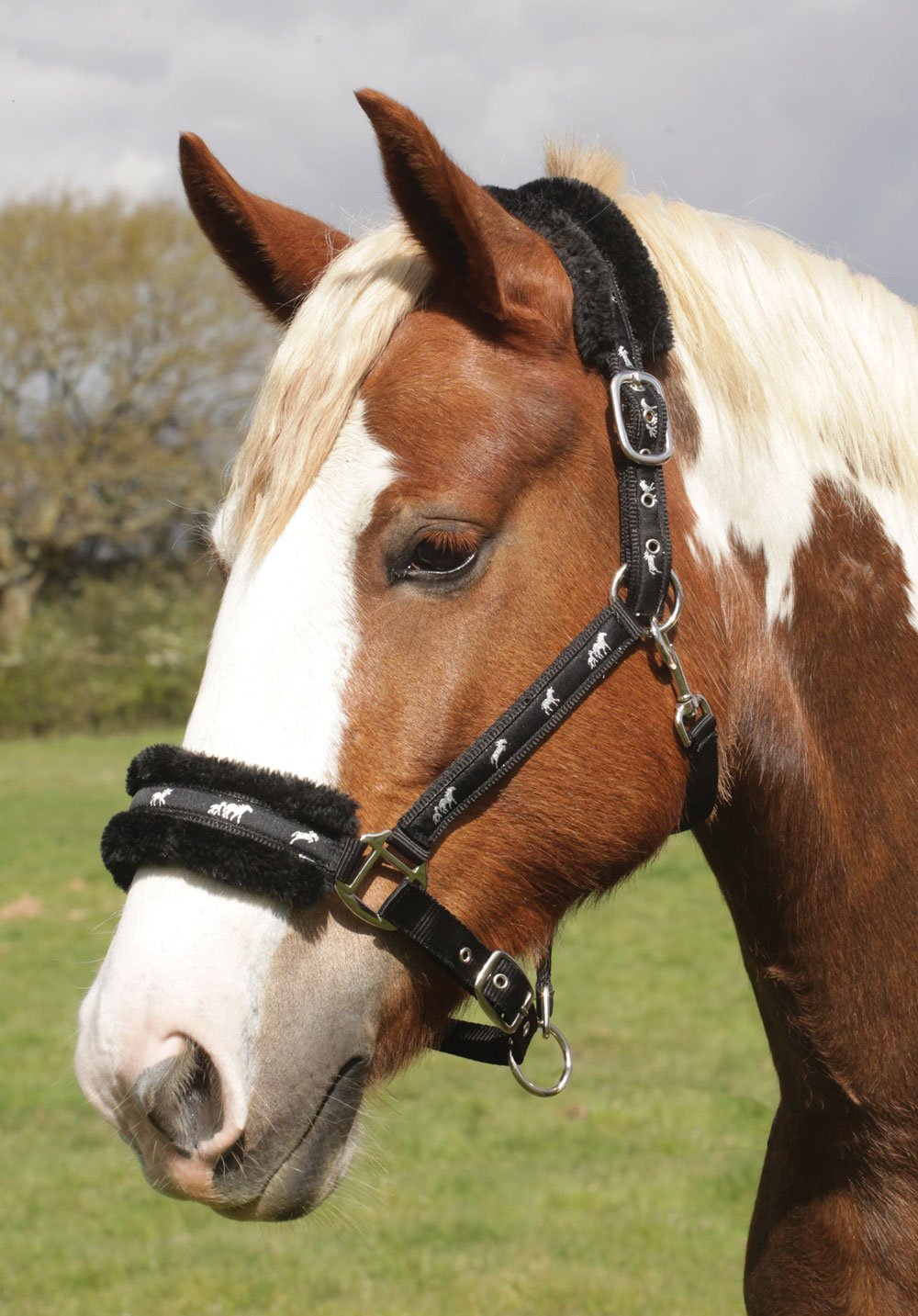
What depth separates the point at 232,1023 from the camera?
175cm

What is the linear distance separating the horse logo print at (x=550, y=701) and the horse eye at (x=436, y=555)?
243 millimetres

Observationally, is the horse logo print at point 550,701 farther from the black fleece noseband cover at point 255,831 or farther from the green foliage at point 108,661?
the green foliage at point 108,661

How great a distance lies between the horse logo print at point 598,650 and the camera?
2002mm

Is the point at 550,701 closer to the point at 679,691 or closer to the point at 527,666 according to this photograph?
the point at 527,666

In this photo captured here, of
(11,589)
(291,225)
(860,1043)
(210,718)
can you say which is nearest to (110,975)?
(210,718)

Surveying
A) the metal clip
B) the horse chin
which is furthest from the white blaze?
the metal clip

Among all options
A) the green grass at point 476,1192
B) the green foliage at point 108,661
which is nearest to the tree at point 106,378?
the green foliage at point 108,661

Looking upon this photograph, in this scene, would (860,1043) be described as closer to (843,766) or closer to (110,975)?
(843,766)

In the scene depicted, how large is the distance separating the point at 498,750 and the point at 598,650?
24cm

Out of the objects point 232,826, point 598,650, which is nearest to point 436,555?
point 598,650

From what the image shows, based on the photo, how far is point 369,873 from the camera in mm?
1889

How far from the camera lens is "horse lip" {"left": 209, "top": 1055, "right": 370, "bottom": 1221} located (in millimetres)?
1827

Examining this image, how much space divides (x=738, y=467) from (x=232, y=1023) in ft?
4.20

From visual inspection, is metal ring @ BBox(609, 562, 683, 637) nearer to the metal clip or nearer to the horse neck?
the metal clip
